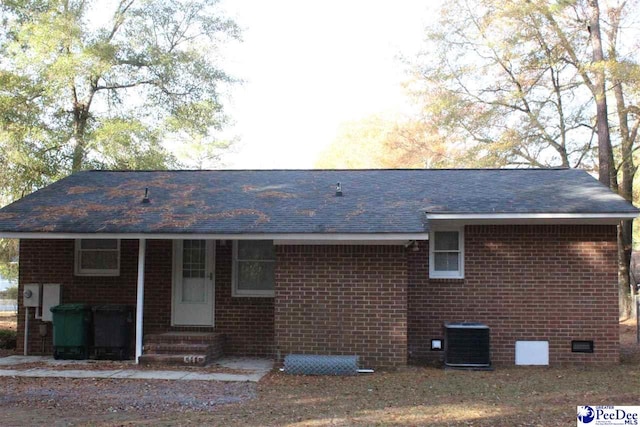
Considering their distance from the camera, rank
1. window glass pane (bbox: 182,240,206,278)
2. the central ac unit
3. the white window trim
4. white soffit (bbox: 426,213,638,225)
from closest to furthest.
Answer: white soffit (bbox: 426,213,638,225)
the central ac unit
the white window trim
window glass pane (bbox: 182,240,206,278)

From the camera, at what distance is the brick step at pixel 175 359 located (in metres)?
10.9

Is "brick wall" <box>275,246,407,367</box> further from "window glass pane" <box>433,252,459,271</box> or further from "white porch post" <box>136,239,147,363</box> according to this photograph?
"white porch post" <box>136,239,147,363</box>

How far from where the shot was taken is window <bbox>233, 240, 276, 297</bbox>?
40.4 ft

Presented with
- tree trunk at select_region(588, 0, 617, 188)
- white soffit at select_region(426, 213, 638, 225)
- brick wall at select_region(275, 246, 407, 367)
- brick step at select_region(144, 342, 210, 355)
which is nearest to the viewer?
brick wall at select_region(275, 246, 407, 367)

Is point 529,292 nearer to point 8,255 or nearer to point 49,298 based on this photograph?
point 49,298

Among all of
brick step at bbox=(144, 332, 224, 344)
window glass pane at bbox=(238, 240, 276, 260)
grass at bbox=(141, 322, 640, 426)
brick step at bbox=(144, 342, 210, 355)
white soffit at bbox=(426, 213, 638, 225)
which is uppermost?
white soffit at bbox=(426, 213, 638, 225)

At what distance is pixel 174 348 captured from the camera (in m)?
11.2

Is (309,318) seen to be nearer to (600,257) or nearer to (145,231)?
(145,231)

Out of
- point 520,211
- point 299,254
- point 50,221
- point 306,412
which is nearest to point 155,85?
point 50,221

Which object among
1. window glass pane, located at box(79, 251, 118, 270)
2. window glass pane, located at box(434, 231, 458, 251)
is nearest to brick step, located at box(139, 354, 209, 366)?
window glass pane, located at box(79, 251, 118, 270)

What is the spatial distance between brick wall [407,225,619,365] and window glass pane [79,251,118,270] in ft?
19.4

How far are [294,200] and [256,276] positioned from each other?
67.1 inches

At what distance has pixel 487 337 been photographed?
35.6ft

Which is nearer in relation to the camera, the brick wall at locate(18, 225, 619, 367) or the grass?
the grass
